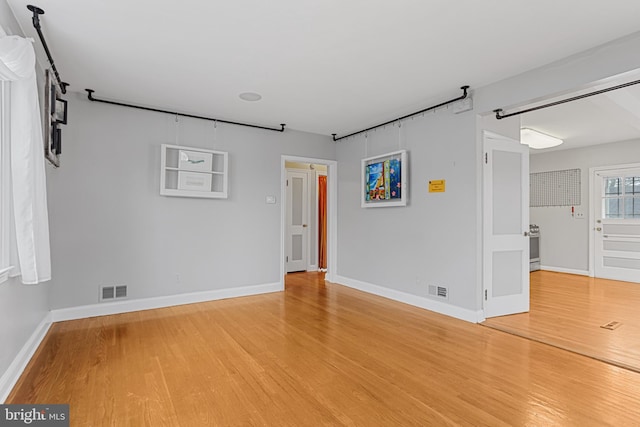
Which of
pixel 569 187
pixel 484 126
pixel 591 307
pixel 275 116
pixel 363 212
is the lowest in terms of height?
pixel 591 307

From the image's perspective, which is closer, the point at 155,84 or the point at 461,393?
the point at 461,393

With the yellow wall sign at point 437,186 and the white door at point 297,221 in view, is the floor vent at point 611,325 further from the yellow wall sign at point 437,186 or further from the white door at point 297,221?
the white door at point 297,221

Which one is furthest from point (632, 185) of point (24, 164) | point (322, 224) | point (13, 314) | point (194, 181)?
point (13, 314)

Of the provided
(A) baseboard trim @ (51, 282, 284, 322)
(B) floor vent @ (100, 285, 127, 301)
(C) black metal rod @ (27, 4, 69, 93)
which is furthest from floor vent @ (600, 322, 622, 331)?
(C) black metal rod @ (27, 4, 69, 93)

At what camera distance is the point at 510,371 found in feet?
8.30

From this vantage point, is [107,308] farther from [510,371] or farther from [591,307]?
[591,307]

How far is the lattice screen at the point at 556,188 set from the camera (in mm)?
6742

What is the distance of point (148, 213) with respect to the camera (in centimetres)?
423

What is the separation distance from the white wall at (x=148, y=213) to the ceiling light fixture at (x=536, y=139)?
369 cm

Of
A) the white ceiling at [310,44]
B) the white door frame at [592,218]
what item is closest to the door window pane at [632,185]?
the white door frame at [592,218]

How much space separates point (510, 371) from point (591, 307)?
2688 millimetres

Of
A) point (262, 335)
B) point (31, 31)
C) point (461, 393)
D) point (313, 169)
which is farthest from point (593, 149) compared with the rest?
point (31, 31)

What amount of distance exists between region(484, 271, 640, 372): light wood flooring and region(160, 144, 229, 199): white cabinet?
3.76 m

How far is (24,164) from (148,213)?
Answer: 2217 millimetres
